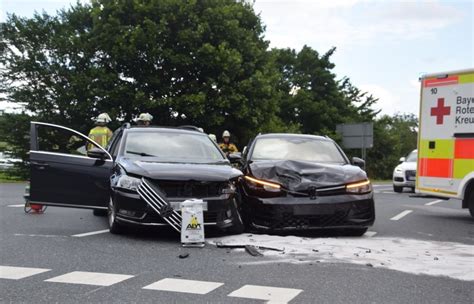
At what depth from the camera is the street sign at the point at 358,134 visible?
33.9 metres

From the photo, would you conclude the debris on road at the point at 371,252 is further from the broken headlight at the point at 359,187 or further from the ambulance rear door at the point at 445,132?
the ambulance rear door at the point at 445,132

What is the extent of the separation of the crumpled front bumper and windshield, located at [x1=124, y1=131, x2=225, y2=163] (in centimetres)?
104

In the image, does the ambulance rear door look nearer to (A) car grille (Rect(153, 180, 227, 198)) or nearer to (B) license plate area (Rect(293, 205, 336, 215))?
(B) license plate area (Rect(293, 205, 336, 215))

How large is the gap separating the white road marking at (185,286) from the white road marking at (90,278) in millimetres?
369

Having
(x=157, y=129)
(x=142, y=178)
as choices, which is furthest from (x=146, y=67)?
(x=142, y=178)

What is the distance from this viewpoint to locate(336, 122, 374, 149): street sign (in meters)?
33.9

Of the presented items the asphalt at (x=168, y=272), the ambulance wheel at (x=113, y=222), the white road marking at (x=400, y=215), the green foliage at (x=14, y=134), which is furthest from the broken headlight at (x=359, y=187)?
the green foliage at (x=14, y=134)

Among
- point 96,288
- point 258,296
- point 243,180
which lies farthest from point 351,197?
point 96,288

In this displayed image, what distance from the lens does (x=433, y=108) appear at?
456 inches

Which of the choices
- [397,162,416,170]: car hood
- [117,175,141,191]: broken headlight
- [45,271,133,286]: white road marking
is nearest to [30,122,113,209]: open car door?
[117,175,141,191]: broken headlight

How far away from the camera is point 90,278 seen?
491 cm

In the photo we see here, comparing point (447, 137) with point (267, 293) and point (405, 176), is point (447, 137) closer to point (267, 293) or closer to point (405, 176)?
point (267, 293)

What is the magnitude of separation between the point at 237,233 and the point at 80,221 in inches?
118

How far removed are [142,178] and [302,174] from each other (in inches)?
89.7
